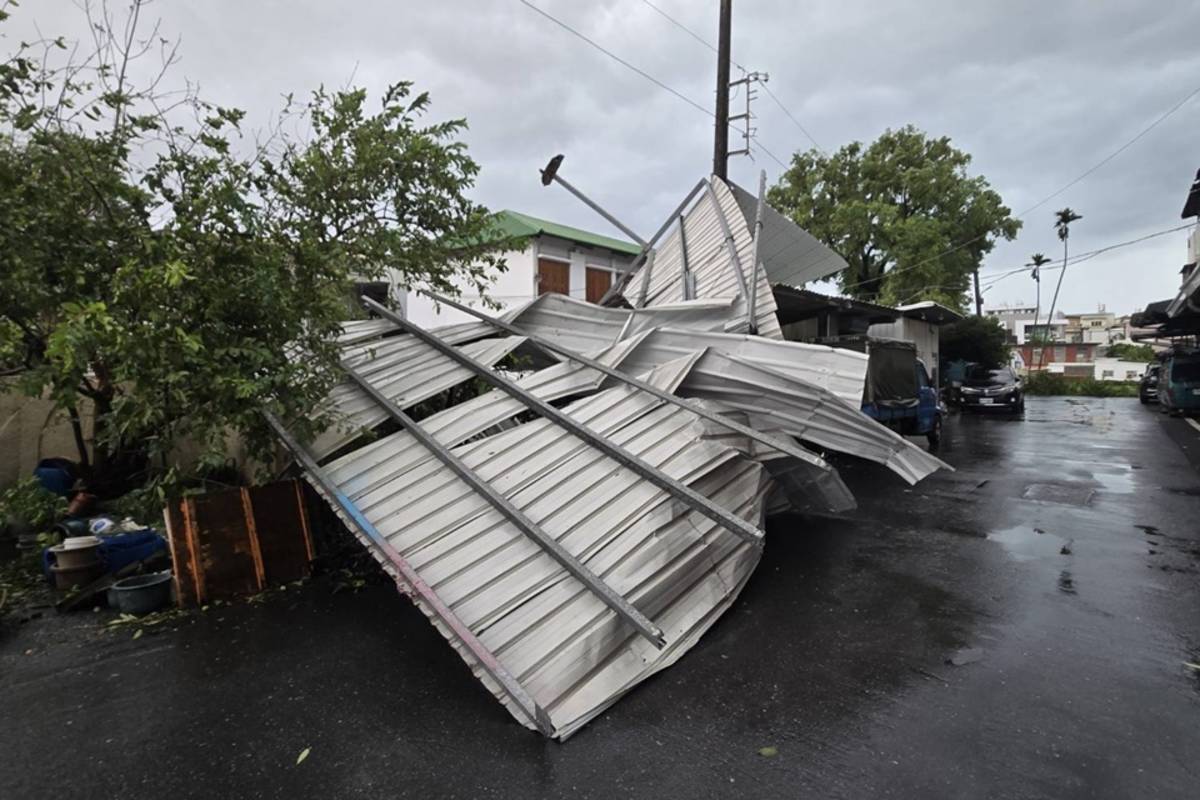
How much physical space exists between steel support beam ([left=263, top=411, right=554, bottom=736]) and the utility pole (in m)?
10.7

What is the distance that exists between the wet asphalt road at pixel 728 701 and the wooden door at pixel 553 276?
13.5m

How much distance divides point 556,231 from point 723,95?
22.3ft

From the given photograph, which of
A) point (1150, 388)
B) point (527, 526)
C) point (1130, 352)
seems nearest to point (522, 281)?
point (527, 526)

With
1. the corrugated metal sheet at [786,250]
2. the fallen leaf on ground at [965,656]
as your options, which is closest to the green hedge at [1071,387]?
the corrugated metal sheet at [786,250]

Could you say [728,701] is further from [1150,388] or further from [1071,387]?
[1071,387]

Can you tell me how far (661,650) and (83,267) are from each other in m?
5.23

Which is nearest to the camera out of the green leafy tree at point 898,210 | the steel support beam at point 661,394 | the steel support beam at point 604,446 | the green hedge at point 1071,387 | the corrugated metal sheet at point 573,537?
the corrugated metal sheet at point 573,537

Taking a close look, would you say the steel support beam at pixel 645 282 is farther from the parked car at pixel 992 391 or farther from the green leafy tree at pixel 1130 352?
the green leafy tree at pixel 1130 352

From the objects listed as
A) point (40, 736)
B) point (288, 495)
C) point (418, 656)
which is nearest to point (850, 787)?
point (418, 656)

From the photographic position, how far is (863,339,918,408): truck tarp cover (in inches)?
400

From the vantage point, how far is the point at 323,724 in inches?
122

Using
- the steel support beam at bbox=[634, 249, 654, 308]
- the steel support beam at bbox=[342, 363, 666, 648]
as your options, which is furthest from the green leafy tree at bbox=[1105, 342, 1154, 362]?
the steel support beam at bbox=[342, 363, 666, 648]

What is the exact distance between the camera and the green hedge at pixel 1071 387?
30.0m

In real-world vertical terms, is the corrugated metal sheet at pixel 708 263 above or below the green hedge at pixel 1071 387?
above
